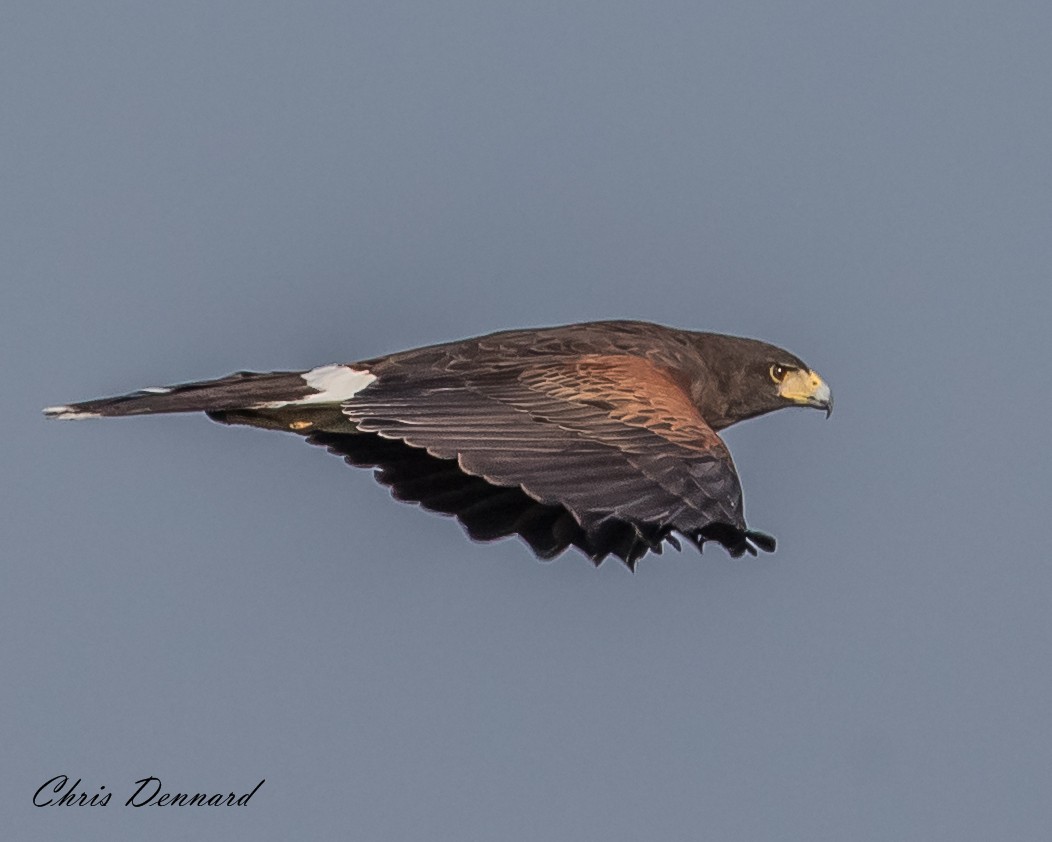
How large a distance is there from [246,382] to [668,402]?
7.74ft

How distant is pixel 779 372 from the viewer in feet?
38.3

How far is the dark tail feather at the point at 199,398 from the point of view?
10344mm

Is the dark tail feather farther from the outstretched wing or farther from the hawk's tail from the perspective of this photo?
the outstretched wing

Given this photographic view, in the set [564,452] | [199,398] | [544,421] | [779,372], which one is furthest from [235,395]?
[779,372]

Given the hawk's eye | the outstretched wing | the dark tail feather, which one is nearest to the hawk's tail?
the dark tail feather

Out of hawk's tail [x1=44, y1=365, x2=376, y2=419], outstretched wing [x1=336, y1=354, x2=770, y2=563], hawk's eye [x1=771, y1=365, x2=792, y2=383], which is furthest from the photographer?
hawk's eye [x1=771, y1=365, x2=792, y2=383]

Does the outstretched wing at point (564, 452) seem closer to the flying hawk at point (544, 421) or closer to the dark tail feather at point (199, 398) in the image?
the flying hawk at point (544, 421)

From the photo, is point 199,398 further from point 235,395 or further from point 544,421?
point 544,421

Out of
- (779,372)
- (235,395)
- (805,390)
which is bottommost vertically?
(805,390)

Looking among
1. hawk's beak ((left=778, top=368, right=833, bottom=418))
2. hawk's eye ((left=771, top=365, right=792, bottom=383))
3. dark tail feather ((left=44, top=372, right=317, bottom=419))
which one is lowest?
hawk's beak ((left=778, top=368, right=833, bottom=418))

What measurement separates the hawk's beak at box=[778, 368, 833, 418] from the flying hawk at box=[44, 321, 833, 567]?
138mm

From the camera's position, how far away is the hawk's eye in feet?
38.3

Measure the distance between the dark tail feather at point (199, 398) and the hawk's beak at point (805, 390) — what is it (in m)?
2.96

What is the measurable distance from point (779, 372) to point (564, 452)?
301 cm
